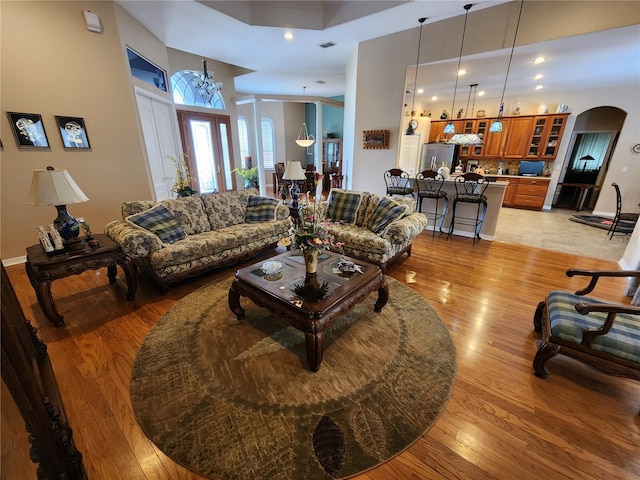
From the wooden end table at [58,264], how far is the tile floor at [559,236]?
18.3ft

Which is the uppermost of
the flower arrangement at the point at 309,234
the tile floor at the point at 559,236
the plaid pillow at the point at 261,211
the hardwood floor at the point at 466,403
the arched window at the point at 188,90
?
the arched window at the point at 188,90

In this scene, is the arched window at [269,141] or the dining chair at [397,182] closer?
the dining chair at [397,182]

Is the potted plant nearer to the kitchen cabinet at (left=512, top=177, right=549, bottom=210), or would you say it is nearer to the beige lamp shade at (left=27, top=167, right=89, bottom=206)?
the beige lamp shade at (left=27, top=167, right=89, bottom=206)

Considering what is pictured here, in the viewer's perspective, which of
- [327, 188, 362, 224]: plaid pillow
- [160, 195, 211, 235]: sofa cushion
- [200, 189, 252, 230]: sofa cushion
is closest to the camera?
[160, 195, 211, 235]: sofa cushion

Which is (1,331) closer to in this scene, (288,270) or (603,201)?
(288,270)

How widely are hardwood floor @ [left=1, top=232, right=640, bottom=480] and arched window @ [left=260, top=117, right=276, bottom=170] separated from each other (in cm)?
870

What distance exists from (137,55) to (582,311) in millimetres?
6218

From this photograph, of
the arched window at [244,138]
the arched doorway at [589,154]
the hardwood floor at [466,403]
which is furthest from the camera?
the arched window at [244,138]

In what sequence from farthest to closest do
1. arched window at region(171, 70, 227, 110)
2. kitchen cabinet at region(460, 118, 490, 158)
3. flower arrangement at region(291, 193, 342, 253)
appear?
1. kitchen cabinet at region(460, 118, 490, 158)
2. arched window at region(171, 70, 227, 110)
3. flower arrangement at region(291, 193, 342, 253)

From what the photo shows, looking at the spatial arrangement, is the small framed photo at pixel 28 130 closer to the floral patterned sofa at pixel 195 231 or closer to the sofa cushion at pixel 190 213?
the floral patterned sofa at pixel 195 231

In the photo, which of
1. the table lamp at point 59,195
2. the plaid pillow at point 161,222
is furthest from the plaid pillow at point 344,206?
the table lamp at point 59,195

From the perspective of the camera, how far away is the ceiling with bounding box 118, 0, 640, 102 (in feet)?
12.4

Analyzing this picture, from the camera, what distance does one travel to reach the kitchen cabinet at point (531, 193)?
6.96m

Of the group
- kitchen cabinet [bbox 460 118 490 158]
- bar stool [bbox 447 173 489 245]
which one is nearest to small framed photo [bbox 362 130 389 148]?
bar stool [bbox 447 173 489 245]
